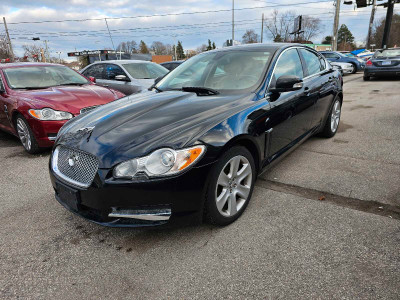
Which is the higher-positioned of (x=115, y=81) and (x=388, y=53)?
(x=388, y=53)

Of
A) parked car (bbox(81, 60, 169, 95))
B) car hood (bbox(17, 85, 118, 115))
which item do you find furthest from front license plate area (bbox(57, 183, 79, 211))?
parked car (bbox(81, 60, 169, 95))

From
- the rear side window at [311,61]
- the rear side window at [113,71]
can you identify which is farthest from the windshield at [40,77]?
the rear side window at [311,61]

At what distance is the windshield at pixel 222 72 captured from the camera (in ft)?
9.76

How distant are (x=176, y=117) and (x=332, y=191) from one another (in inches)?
74.1

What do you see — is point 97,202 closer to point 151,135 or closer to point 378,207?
point 151,135

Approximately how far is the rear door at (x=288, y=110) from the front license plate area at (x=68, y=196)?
1840 mm

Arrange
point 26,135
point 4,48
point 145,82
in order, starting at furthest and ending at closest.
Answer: point 4,48 → point 145,82 → point 26,135

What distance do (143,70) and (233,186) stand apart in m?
5.93

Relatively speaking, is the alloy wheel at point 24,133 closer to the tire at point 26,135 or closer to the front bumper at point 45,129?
the tire at point 26,135

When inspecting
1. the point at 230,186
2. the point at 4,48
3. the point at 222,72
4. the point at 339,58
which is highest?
the point at 4,48

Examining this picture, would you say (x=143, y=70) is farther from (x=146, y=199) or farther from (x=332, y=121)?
(x=146, y=199)

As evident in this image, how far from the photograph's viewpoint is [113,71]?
24.8 ft

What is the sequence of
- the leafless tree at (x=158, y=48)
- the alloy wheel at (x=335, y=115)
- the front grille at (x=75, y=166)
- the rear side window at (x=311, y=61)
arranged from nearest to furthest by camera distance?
the front grille at (x=75, y=166)
the rear side window at (x=311, y=61)
the alloy wheel at (x=335, y=115)
the leafless tree at (x=158, y=48)

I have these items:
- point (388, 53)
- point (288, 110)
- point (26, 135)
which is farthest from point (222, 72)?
point (388, 53)
